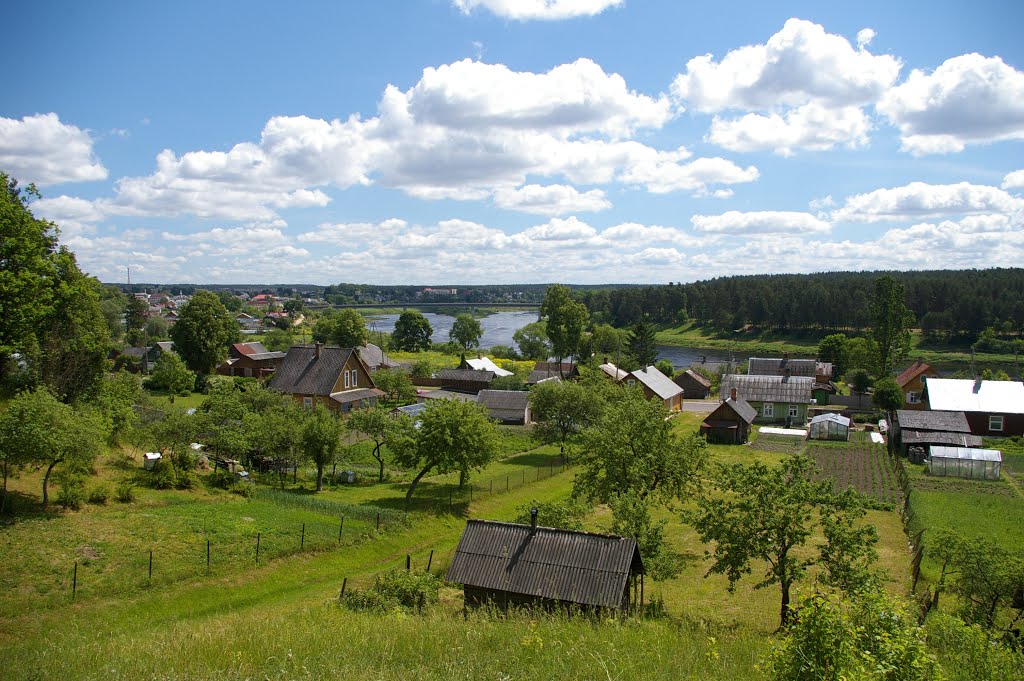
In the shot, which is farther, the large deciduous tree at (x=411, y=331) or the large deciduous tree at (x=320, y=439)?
the large deciduous tree at (x=411, y=331)

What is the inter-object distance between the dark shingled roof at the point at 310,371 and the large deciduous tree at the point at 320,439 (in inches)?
729

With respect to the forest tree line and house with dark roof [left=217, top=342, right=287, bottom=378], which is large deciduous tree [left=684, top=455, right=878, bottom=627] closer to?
house with dark roof [left=217, top=342, right=287, bottom=378]

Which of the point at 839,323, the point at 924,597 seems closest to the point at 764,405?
the point at 924,597

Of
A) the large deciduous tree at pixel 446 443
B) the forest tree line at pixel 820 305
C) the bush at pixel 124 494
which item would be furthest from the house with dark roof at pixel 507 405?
the forest tree line at pixel 820 305

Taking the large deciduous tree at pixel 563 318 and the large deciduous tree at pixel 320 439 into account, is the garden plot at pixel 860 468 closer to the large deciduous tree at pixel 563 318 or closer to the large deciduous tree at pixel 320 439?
the large deciduous tree at pixel 320 439

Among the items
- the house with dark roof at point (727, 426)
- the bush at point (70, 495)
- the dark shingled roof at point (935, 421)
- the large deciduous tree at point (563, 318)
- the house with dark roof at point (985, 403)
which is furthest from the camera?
the large deciduous tree at point (563, 318)

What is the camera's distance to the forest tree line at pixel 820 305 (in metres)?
104

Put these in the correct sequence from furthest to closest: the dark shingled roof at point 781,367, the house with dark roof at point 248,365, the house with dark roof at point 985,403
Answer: the house with dark roof at point 248,365 → the dark shingled roof at point 781,367 → the house with dark roof at point 985,403

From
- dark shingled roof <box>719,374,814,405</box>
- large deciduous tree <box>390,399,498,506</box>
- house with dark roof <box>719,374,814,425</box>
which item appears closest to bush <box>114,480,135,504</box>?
large deciduous tree <box>390,399,498,506</box>

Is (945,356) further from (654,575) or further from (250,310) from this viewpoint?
(250,310)

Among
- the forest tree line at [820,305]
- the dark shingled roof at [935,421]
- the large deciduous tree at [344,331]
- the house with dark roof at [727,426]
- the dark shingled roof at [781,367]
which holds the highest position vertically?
the forest tree line at [820,305]

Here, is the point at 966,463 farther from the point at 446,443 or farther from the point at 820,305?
the point at 820,305

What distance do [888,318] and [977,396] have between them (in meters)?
17.8

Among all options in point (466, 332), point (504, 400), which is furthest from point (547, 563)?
point (466, 332)
